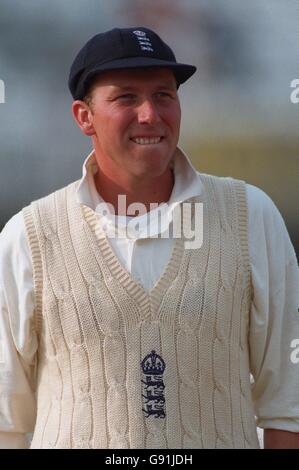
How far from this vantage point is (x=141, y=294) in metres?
2.04

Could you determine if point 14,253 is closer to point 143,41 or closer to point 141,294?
point 141,294

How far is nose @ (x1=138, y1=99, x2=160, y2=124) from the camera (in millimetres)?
1971

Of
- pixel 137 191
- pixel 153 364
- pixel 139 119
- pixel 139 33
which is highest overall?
pixel 139 33

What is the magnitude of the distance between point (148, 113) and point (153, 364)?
552 mm

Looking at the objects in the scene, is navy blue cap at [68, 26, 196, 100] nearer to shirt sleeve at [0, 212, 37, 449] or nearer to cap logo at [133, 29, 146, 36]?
cap logo at [133, 29, 146, 36]

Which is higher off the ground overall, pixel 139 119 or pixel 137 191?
pixel 139 119

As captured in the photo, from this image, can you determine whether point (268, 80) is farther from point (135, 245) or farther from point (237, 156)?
point (135, 245)

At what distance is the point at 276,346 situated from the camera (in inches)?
84.4

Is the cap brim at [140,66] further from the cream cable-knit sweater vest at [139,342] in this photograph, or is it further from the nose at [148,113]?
the cream cable-knit sweater vest at [139,342]

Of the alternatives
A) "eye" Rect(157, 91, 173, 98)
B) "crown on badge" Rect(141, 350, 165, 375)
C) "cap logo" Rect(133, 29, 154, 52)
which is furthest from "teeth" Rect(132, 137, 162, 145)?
"crown on badge" Rect(141, 350, 165, 375)

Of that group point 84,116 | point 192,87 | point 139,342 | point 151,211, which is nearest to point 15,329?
point 139,342

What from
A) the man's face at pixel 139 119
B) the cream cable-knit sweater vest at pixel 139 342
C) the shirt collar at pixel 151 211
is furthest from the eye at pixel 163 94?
the cream cable-knit sweater vest at pixel 139 342
